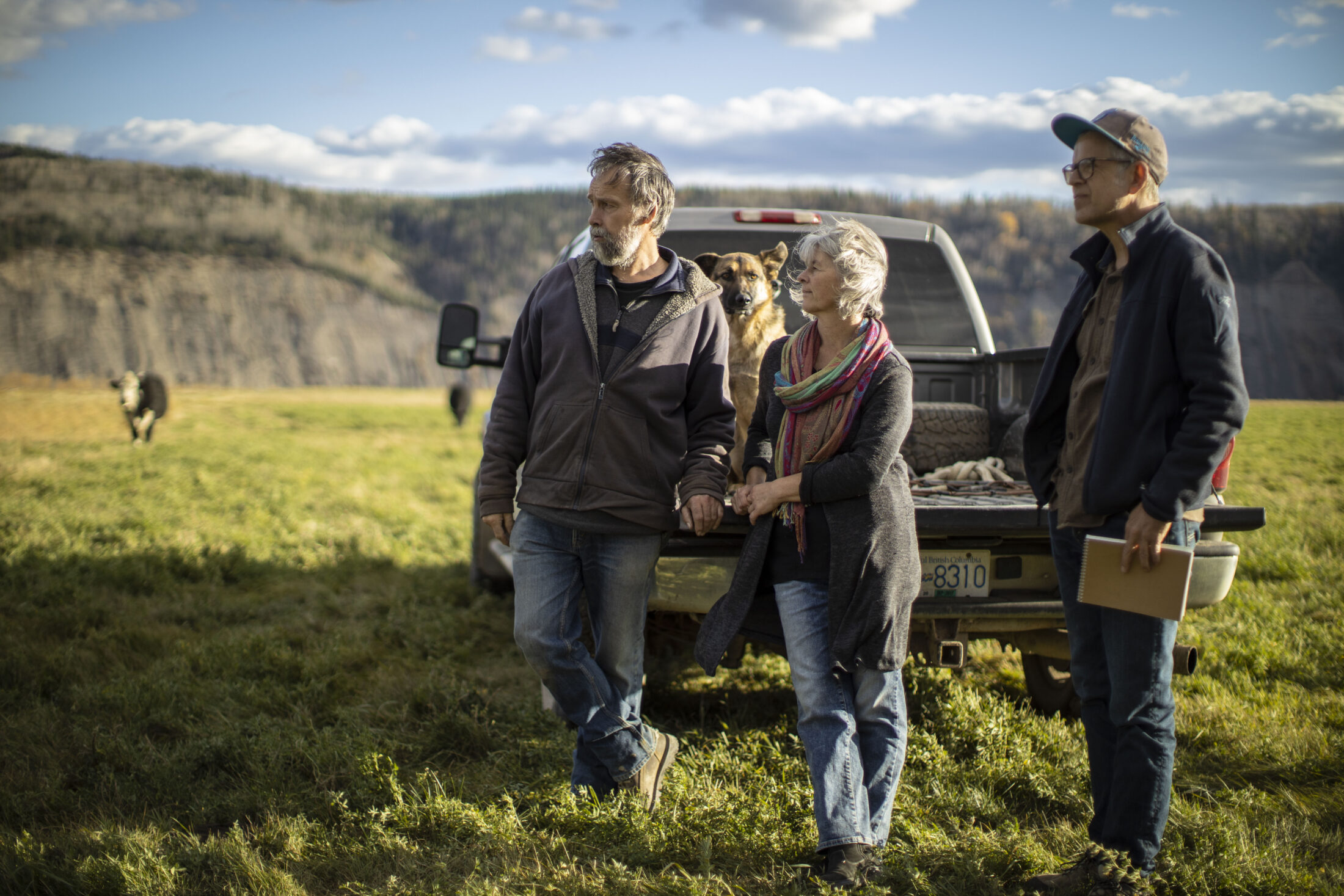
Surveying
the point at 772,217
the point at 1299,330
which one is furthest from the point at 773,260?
the point at 1299,330

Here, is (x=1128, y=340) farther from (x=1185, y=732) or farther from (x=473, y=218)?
(x=473, y=218)

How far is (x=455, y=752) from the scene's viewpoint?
11.7 feet

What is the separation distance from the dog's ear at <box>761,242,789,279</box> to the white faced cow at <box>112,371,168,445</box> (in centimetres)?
1573

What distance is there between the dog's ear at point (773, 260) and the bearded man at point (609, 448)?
119 centimetres

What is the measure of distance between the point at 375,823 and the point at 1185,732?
3.15 meters

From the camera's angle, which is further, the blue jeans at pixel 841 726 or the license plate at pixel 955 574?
the license plate at pixel 955 574

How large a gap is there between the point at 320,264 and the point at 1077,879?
90473 millimetres

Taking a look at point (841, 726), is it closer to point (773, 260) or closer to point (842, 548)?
point (842, 548)

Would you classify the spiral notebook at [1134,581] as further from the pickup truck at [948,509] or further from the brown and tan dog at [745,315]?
the brown and tan dog at [745,315]

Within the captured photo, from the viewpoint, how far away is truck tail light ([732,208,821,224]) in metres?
4.70

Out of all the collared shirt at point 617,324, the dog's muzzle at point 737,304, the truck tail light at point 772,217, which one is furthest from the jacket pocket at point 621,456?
the truck tail light at point 772,217

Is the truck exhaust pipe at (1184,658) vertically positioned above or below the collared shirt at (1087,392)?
below

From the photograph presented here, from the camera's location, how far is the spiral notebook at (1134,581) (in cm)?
223

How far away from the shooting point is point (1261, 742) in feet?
11.7
